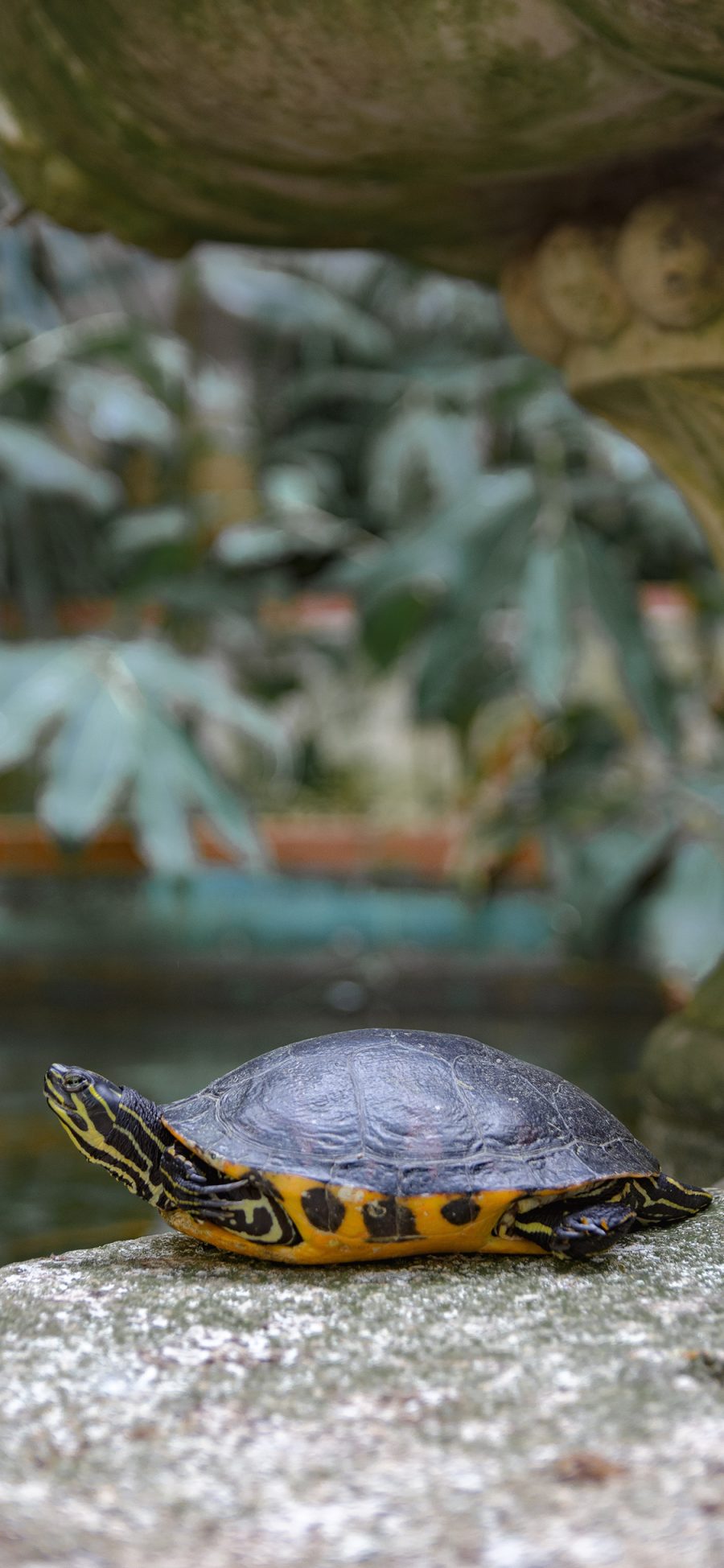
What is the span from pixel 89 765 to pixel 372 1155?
5.19ft

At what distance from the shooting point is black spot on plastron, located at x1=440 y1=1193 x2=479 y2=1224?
949mm

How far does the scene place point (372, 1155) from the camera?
96 centimetres

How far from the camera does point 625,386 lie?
5.36 feet

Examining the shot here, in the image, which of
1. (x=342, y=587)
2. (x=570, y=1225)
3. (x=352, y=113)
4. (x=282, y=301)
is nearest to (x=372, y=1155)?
(x=570, y=1225)

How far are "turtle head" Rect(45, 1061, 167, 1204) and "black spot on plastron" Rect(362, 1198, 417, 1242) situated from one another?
171 millimetres

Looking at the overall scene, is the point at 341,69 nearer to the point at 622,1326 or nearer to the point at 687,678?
the point at 622,1326

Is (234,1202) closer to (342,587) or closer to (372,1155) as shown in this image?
(372,1155)

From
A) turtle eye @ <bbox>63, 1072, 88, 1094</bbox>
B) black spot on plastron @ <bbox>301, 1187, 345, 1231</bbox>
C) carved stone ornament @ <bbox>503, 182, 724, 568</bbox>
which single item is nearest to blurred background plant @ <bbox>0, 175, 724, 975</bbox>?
carved stone ornament @ <bbox>503, 182, 724, 568</bbox>

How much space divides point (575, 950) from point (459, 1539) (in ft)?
8.80

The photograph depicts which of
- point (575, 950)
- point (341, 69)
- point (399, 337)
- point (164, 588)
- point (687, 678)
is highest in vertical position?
point (341, 69)

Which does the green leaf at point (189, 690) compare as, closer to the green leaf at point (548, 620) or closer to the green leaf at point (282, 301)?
the green leaf at point (548, 620)

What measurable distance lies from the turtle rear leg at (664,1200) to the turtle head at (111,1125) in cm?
36

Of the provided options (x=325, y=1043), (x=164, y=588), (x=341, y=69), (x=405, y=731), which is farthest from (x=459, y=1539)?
(x=405, y=731)

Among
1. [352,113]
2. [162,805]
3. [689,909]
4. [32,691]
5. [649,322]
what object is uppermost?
[352,113]
